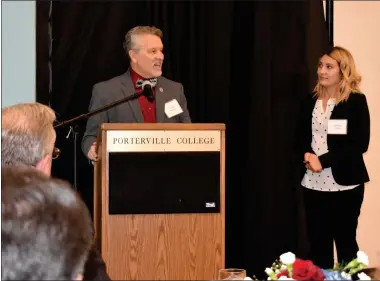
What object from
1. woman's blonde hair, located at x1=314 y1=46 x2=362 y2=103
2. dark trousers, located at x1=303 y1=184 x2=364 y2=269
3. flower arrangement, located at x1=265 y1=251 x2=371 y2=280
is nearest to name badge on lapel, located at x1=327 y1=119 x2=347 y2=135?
woman's blonde hair, located at x1=314 y1=46 x2=362 y2=103

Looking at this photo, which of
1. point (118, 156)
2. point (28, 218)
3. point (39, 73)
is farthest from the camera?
point (39, 73)

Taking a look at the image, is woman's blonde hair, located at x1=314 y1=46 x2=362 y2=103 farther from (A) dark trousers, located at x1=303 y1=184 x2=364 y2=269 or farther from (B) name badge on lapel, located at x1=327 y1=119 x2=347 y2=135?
(A) dark trousers, located at x1=303 y1=184 x2=364 y2=269

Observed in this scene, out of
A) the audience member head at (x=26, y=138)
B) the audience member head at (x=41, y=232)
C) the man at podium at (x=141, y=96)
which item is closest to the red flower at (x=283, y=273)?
the audience member head at (x=41, y=232)

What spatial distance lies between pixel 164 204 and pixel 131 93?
881 mm

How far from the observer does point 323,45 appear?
16.4 ft

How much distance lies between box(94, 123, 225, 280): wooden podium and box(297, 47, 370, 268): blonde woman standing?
1.11 m

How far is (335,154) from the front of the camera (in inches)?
167

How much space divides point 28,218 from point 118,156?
208 centimetres

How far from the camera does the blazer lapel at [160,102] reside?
12.9ft

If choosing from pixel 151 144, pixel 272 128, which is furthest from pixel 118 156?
pixel 272 128

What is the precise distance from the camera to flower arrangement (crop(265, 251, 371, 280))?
1.63 m

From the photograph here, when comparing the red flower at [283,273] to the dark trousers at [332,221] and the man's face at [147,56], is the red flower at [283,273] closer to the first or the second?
the man's face at [147,56]

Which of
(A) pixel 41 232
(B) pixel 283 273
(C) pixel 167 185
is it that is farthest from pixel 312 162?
(A) pixel 41 232

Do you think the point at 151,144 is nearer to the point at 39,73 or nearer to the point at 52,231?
the point at 39,73
